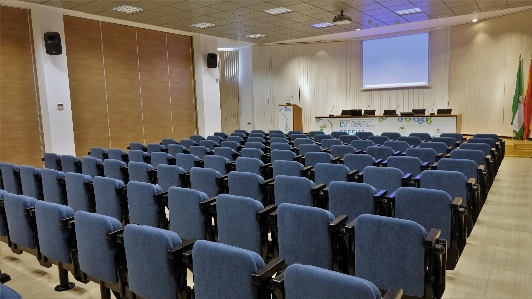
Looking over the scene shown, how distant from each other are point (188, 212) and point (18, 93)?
7695 millimetres

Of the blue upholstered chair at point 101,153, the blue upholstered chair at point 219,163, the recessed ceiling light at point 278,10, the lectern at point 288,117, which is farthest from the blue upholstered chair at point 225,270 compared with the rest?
the lectern at point 288,117

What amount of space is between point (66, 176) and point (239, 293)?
3334mm

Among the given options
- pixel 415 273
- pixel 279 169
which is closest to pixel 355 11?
pixel 279 169

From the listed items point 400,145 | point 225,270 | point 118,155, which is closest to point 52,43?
point 118,155

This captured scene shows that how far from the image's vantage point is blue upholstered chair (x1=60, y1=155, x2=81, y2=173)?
608cm

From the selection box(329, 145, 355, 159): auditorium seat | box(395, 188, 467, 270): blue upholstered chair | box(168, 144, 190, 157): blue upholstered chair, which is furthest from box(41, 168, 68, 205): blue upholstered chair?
box(329, 145, 355, 159): auditorium seat

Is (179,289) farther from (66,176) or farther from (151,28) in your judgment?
(151,28)

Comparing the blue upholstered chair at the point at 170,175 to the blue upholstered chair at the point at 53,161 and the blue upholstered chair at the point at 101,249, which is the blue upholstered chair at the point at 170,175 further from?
the blue upholstered chair at the point at 53,161

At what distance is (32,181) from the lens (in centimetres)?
495

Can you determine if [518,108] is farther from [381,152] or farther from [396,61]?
[381,152]

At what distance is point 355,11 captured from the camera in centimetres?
1042

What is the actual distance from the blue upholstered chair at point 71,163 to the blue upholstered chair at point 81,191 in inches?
69.8

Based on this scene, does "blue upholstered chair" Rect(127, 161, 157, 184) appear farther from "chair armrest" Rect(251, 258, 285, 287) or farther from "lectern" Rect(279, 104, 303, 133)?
"lectern" Rect(279, 104, 303, 133)

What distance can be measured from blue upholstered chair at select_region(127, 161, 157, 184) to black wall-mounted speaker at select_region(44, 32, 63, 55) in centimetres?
545
